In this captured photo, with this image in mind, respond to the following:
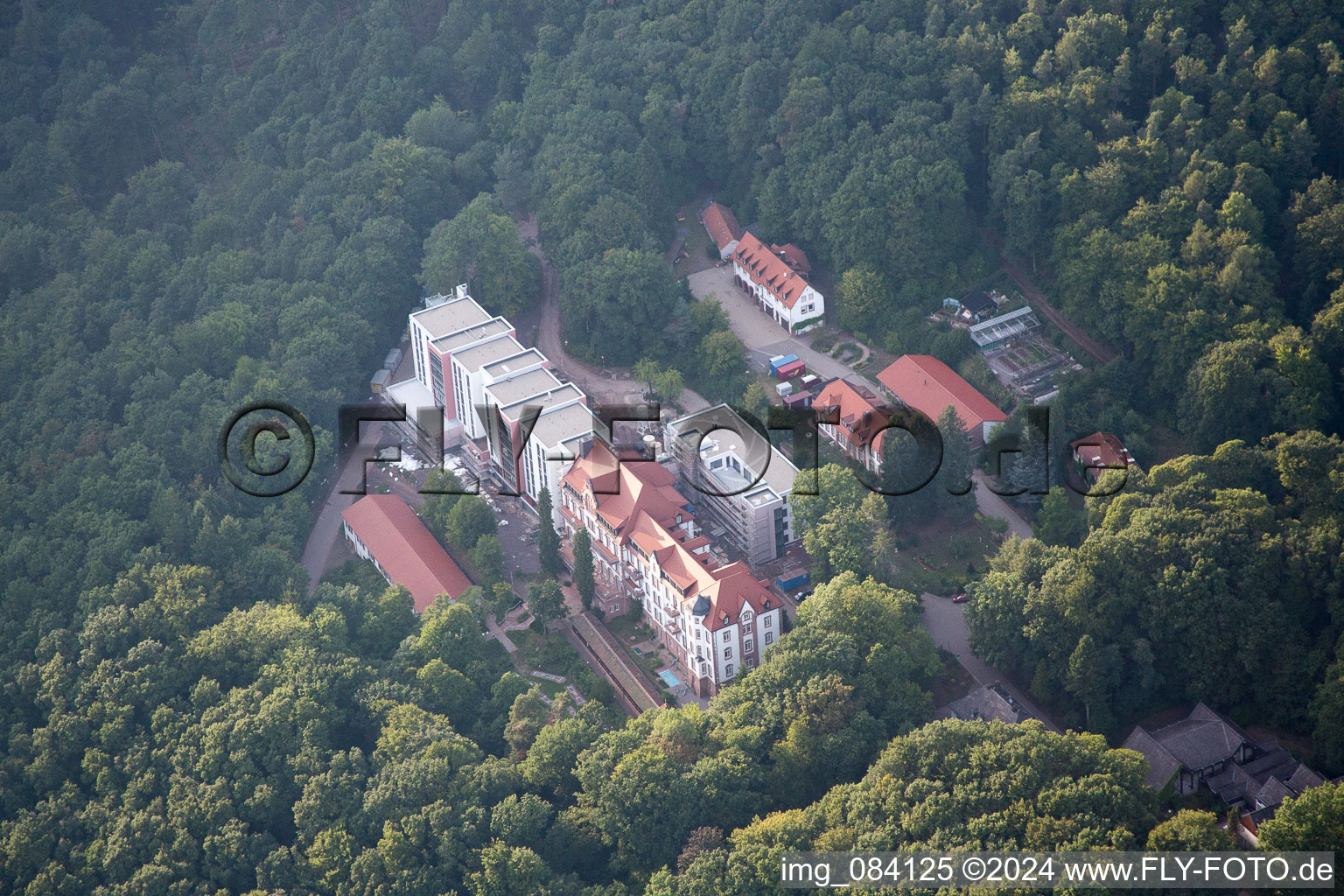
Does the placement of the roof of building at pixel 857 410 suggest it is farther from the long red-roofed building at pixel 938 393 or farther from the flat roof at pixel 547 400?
the flat roof at pixel 547 400

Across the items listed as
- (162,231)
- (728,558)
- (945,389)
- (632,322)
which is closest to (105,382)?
(162,231)

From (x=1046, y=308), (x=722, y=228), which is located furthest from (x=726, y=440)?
(x=1046, y=308)

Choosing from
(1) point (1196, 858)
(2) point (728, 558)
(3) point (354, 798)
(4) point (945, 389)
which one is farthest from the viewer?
(4) point (945, 389)

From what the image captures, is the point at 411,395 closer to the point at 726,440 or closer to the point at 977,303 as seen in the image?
the point at 726,440

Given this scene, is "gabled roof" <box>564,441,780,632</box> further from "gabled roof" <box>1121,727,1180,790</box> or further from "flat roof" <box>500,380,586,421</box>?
"gabled roof" <box>1121,727,1180,790</box>

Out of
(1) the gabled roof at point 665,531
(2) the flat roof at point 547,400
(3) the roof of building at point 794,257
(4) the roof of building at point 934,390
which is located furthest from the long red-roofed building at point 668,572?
(3) the roof of building at point 794,257

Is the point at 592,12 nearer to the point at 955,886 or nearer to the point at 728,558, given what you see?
the point at 728,558
